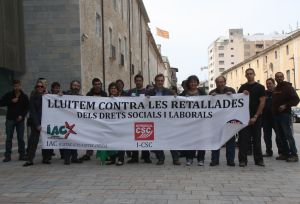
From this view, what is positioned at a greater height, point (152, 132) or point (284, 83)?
point (284, 83)

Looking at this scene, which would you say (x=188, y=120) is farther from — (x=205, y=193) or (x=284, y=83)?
(x=205, y=193)

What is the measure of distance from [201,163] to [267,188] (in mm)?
2635

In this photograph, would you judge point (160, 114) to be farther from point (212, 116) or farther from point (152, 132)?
point (212, 116)

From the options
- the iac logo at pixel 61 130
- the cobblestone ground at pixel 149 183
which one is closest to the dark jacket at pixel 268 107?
the cobblestone ground at pixel 149 183

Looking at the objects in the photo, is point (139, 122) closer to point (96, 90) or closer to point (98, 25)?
point (96, 90)

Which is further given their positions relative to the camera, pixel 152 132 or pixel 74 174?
pixel 152 132

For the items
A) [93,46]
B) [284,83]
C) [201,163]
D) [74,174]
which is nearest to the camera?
[74,174]

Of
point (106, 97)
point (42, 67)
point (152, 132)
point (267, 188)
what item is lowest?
point (267, 188)

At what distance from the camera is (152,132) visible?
9.85 metres

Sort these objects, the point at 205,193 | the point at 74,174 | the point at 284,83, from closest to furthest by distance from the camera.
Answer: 1. the point at 205,193
2. the point at 74,174
3. the point at 284,83

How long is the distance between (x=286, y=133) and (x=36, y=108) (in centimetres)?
553

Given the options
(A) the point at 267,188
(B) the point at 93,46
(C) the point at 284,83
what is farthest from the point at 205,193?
(B) the point at 93,46

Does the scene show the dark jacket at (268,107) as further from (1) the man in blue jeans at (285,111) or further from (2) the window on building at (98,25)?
(2) the window on building at (98,25)

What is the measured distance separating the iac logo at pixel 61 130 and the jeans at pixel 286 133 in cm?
454
